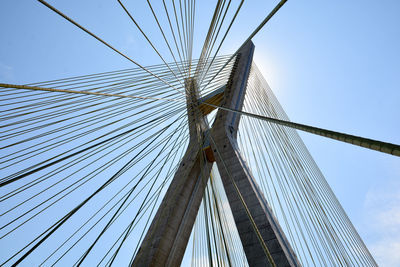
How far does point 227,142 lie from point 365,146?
4.65m

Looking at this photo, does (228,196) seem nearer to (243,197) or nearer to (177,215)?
(243,197)

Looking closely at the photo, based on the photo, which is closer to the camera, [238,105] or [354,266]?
[354,266]

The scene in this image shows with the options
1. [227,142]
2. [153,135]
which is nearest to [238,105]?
[227,142]

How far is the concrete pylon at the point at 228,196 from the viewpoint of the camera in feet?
12.8

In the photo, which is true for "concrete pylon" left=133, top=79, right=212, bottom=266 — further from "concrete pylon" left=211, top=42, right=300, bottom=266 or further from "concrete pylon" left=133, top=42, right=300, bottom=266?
"concrete pylon" left=211, top=42, right=300, bottom=266

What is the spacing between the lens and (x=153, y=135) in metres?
5.17

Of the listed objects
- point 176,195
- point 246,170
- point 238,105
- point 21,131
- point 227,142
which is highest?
point 238,105

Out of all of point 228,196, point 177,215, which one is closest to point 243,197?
point 228,196

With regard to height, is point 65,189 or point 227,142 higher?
point 227,142

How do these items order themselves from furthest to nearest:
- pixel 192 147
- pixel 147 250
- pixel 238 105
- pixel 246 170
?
pixel 238 105
pixel 192 147
pixel 246 170
pixel 147 250

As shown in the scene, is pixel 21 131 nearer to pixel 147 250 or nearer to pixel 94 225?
pixel 94 225

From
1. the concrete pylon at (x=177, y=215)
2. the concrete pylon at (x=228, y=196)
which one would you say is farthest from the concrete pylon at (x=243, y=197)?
the concrete pylon at (x=177, y=215)

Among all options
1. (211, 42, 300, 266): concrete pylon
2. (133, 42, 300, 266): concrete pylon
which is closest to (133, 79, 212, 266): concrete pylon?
(133, 42, 300, 266): concrete pylon

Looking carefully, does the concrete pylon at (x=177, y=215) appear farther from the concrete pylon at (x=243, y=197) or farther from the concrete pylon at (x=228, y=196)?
the concrete pylon at (x=243, y=197)
